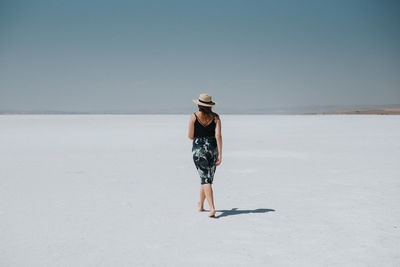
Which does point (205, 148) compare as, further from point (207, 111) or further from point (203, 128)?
point (207, 111)

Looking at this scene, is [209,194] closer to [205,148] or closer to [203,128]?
[205,148]

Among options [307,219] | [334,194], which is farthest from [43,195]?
[334,194]

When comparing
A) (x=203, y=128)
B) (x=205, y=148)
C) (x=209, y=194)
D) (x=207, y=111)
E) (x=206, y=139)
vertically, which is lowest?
(x=209, y=194)

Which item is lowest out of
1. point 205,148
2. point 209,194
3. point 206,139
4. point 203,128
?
point 209,194

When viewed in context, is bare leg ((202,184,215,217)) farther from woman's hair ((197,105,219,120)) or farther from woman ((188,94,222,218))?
woman's hair ((197,105,219,120))

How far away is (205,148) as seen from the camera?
236 inches

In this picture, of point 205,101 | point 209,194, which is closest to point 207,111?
point 205,101

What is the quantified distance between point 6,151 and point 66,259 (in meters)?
12.0

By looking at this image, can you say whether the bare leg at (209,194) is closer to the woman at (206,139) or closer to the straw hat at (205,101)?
the woman at (206,139)

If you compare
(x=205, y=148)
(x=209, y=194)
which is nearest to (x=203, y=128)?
(x=205, y=148)

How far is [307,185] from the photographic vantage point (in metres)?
8.41

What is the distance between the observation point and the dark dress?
237 inches

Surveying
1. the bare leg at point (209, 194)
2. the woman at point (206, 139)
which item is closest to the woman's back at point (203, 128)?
the woman at point (206, 139)

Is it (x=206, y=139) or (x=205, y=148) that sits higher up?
(x=206, y=139)
